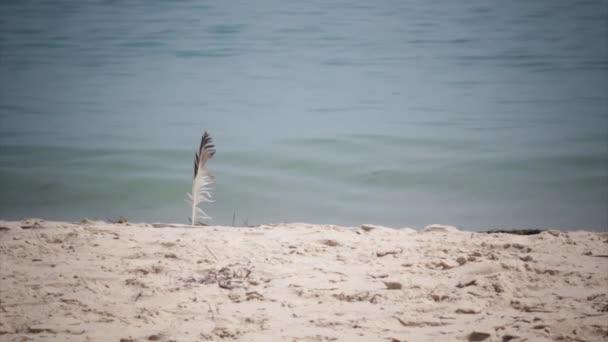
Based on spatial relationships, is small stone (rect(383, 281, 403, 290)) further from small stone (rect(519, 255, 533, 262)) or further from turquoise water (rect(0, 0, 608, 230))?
turquoise water (rect(0, 0, 608, 230))

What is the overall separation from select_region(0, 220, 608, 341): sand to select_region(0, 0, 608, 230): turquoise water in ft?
9.39

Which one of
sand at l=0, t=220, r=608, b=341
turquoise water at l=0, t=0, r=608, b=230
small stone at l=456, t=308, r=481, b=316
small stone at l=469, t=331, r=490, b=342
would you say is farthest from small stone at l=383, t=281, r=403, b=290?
turquoise water at l=0, t=0, r=608, b=230

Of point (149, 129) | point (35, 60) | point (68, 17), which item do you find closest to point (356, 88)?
point (149, 129)

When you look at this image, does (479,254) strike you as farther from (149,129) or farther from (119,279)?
(149,129)

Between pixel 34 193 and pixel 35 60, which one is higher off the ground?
pixel 35 60

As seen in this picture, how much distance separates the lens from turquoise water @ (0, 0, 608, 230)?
8.10 m

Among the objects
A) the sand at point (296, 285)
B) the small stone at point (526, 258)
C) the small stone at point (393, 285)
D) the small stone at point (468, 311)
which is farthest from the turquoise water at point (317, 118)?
the small stone at point (468, 311)

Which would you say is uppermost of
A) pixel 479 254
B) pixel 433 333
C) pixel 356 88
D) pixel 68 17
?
pixel 68 17

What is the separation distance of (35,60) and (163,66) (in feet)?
10.4

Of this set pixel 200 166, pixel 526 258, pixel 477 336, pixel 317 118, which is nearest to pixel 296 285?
pixel 477 336

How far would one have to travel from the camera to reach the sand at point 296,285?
3141 millimetres

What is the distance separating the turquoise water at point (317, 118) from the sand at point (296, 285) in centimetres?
286

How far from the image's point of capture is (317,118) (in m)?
11.7

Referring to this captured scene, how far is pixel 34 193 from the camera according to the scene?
331 inches
